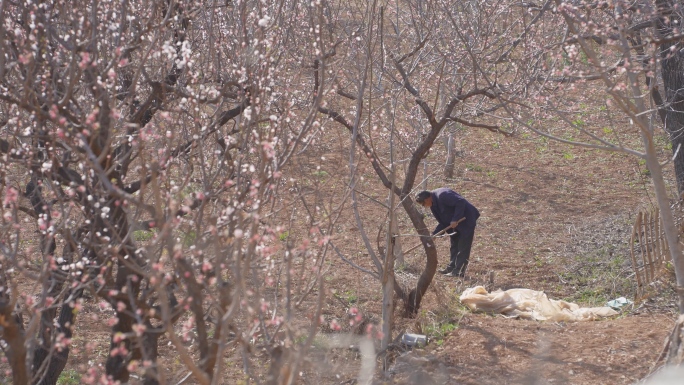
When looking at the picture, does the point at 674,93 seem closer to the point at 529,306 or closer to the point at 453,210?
the point at 453,210

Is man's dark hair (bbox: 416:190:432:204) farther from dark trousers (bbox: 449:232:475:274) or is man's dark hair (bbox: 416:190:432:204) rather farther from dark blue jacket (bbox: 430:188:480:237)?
dark trousers (bbox: 449:232:475:274)

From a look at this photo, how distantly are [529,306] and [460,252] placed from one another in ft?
5.84

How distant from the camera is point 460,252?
9.52 metres

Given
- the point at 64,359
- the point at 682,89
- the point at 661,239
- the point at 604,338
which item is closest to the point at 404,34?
the point at 682,89

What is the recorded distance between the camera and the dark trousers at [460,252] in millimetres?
9461

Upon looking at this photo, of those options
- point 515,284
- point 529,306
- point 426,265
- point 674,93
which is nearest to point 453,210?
point 515,284

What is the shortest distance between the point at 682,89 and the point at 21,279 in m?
7.81

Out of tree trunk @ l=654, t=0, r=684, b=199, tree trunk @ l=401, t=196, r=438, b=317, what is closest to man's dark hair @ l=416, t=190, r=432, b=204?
tree trunk @ l=401, t=196, r=438, b=317

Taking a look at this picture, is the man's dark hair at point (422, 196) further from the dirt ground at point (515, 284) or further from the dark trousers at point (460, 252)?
the dark trousers at point (460, 252)

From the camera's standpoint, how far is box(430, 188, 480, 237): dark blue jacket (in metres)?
9.42

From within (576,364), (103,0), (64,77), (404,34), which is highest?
(404,34)

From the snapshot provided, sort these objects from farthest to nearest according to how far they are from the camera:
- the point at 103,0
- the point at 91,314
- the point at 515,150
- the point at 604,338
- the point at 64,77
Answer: the point at 515,150, the point at 91,314, the point at 604,338, the point at 103,0, the point at 64,77

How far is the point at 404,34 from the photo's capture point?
407 inches

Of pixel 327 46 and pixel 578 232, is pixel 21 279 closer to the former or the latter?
pixel 327 46
